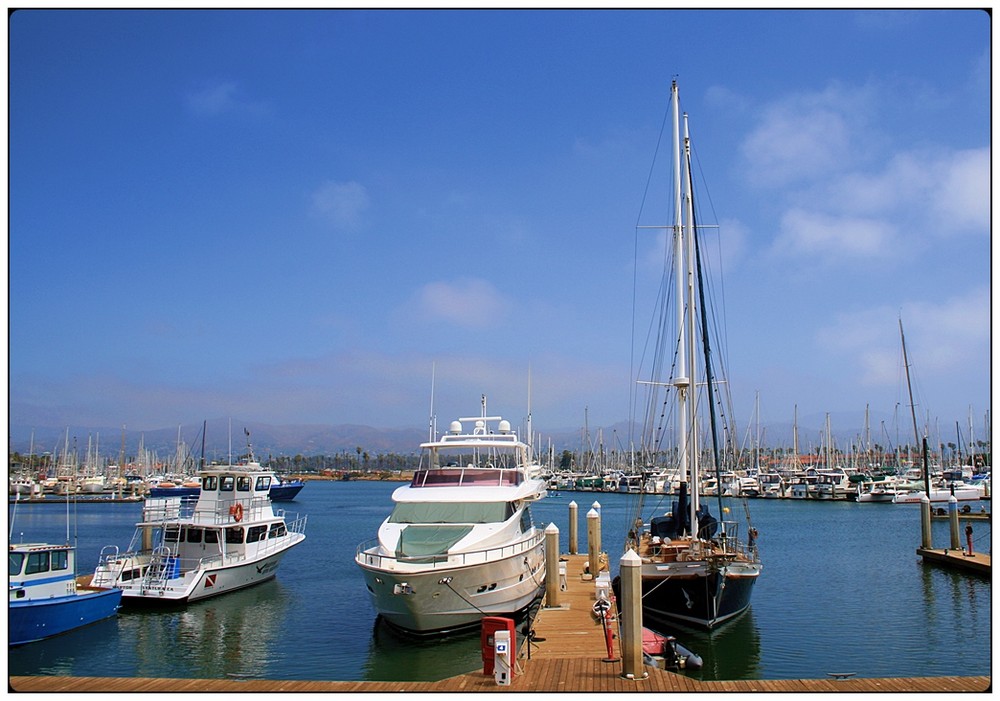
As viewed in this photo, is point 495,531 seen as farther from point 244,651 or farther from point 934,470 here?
point 934,470

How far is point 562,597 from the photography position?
82.5 feet

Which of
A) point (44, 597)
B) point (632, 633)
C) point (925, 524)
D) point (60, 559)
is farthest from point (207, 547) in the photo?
point (925, 524)

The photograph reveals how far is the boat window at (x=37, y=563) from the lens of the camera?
23922 millimetres

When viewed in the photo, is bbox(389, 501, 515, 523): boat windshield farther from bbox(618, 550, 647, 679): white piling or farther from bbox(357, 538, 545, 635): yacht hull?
bbox(618, 550, 647, 679): white piling

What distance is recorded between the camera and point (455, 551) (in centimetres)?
2359

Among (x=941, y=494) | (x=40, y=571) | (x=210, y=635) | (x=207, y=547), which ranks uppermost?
(x=40, y=571)

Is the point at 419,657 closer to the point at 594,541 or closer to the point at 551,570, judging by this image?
the point at 551,570

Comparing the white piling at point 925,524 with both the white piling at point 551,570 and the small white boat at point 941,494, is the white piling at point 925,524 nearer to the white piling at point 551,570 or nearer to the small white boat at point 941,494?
the white piling at point 551,570

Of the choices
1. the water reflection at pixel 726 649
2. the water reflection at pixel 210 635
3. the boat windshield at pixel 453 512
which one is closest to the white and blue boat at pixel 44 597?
the water reflection at pixel 210 635

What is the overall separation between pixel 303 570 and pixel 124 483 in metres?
101

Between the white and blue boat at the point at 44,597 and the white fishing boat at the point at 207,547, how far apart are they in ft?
8.56

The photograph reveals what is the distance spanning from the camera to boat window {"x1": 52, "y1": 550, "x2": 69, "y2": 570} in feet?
80.6

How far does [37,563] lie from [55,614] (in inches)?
62.6

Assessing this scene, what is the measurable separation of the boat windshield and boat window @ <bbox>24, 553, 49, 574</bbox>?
33.7 feet
